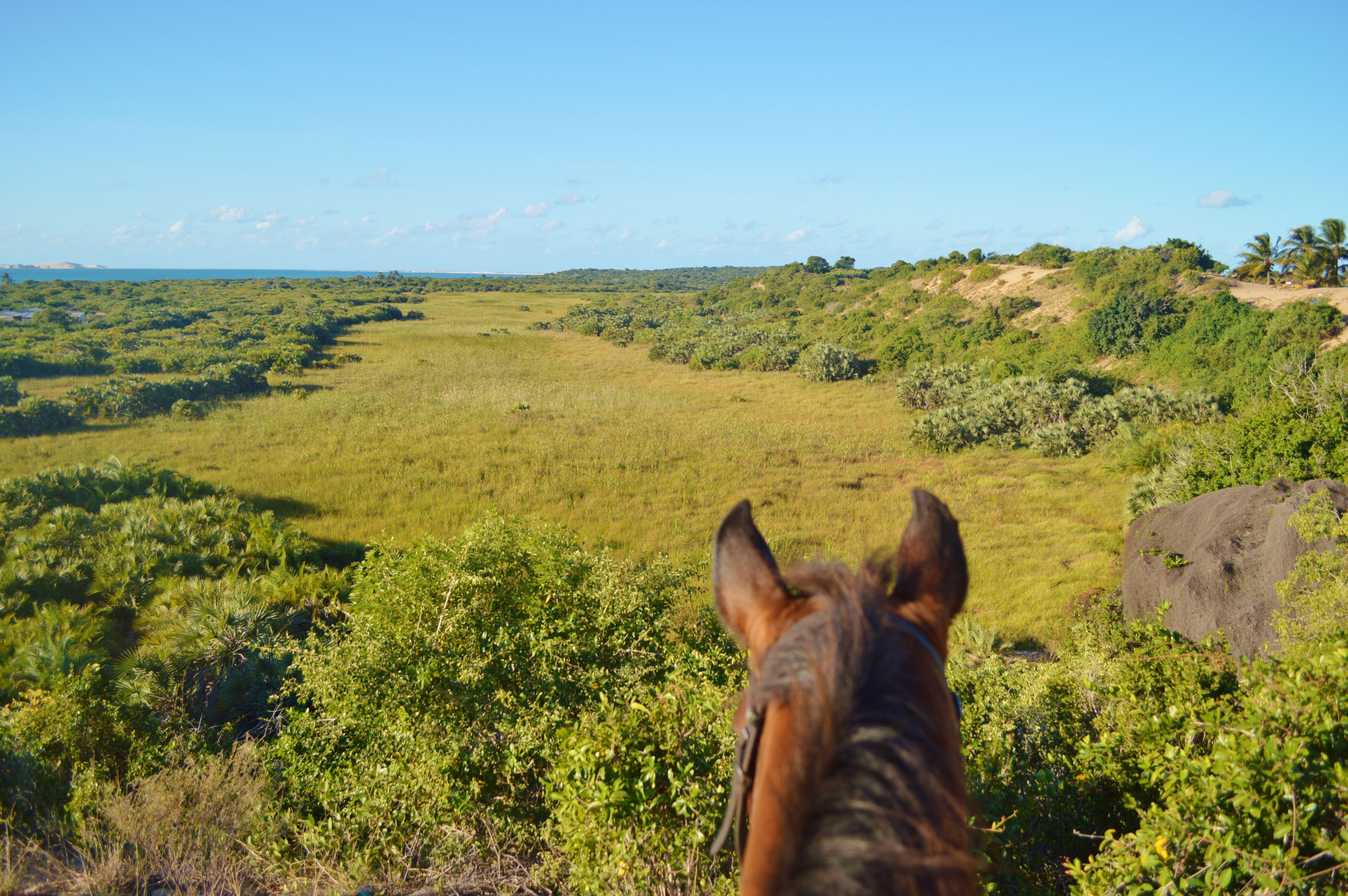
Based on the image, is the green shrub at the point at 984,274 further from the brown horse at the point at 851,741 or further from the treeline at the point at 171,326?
the brown horse at the point at 851,741

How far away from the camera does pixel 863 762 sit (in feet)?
3.47

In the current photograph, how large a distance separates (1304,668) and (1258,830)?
1.05m

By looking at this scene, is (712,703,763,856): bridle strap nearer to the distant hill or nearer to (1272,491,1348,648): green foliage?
(1272,491,1348,648): green foliage

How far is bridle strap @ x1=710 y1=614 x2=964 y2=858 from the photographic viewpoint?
1252 millimetres

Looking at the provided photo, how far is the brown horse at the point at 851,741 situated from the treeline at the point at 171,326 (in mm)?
35253

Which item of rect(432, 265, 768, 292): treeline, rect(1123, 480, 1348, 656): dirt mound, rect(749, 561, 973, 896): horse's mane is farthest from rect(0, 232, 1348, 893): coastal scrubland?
rect(432, 265, 768, 292): treeline

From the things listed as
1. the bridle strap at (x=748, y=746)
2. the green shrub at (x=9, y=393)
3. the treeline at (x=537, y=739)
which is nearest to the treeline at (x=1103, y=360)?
the treeline at (x=537, y=739)

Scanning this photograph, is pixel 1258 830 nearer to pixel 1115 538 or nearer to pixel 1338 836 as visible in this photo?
pixel 1338 836

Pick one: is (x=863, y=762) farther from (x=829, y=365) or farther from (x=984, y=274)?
(x=984, y=274)

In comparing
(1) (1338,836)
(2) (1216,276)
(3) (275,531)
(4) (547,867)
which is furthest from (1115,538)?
(2) (1216,276)

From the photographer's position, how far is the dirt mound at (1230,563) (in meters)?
7.94

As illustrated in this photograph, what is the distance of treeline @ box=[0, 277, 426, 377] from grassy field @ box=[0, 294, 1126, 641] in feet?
13.3

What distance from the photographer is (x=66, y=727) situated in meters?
5.27

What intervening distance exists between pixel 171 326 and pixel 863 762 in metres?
57.6
